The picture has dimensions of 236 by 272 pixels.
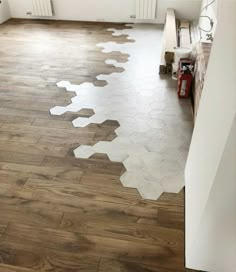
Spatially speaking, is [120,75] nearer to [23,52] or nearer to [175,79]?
[175,79]

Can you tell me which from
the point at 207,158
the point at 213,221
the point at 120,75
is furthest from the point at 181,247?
the point at 120,75

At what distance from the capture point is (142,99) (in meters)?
2.58

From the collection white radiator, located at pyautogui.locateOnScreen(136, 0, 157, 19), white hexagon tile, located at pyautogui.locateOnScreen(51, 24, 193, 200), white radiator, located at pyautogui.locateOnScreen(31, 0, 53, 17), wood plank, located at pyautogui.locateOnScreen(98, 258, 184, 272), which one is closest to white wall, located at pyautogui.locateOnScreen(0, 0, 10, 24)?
white radiator, located at pyautogui.locateOnScreen(31, 0, 53, 17)

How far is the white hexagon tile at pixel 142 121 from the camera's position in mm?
1747

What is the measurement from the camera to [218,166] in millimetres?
890

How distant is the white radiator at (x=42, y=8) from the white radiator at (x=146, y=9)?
1543 mm

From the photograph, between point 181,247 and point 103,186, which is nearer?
point 181,247

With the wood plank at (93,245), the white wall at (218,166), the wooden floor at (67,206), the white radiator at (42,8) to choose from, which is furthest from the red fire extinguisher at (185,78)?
the white radiator at (42,8)

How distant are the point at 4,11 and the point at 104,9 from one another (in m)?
1.81

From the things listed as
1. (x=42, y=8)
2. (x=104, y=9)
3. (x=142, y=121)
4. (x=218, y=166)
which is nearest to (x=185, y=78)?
(x=142, y=121)

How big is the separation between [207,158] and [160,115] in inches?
51.8

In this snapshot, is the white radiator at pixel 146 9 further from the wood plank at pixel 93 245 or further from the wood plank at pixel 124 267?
the wood plank at pixel 124 267

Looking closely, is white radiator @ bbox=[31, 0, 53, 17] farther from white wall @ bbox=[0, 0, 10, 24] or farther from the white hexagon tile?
the white hexagon tile

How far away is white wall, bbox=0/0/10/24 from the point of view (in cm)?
466
